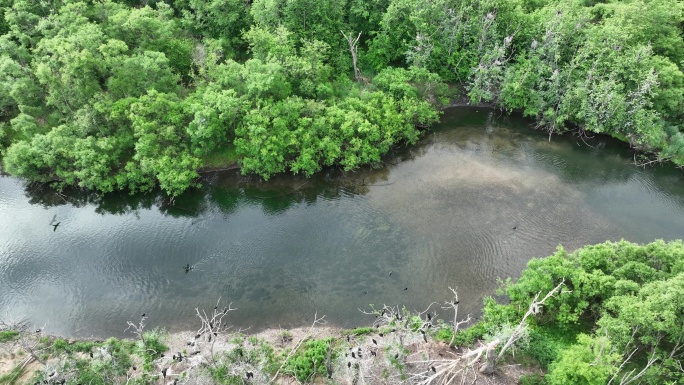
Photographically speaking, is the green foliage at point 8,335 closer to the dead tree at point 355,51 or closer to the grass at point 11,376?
the grass at point 11,376

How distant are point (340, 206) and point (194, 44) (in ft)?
81.8

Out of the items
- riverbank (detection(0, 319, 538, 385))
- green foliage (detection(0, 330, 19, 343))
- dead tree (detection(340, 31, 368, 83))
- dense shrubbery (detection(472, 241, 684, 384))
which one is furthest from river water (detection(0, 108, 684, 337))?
dead tree (detection(340, 31, 368, 83))

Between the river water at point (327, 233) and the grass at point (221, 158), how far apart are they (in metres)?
1.05

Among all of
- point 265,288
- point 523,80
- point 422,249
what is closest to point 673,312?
point 422,249

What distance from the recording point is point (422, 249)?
33.3m

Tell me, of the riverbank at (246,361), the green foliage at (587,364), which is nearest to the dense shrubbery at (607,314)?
the green foliage at (587,364)

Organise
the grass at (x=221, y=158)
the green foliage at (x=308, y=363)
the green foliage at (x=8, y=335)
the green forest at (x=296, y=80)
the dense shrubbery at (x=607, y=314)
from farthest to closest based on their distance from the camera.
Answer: the grass at (x=221, y=158) → the green forest at (x=296, y=80) → the green foliage at (x=8, y=335) → the green foliage at (x=308, y=363) → the dense shrubbery at (x=607, y=314)

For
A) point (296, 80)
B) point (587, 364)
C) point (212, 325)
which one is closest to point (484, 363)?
point (587, 364)

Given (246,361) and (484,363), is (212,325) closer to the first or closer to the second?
(246,361)

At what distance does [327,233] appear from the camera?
34.9 meters

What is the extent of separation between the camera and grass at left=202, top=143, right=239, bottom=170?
40.0 metres

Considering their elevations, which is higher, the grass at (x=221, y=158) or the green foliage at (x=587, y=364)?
the grass at (x=221, y=158)

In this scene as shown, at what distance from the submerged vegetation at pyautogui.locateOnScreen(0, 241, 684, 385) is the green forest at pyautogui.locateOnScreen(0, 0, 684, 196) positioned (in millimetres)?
14772

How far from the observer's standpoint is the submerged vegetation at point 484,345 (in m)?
22.9
